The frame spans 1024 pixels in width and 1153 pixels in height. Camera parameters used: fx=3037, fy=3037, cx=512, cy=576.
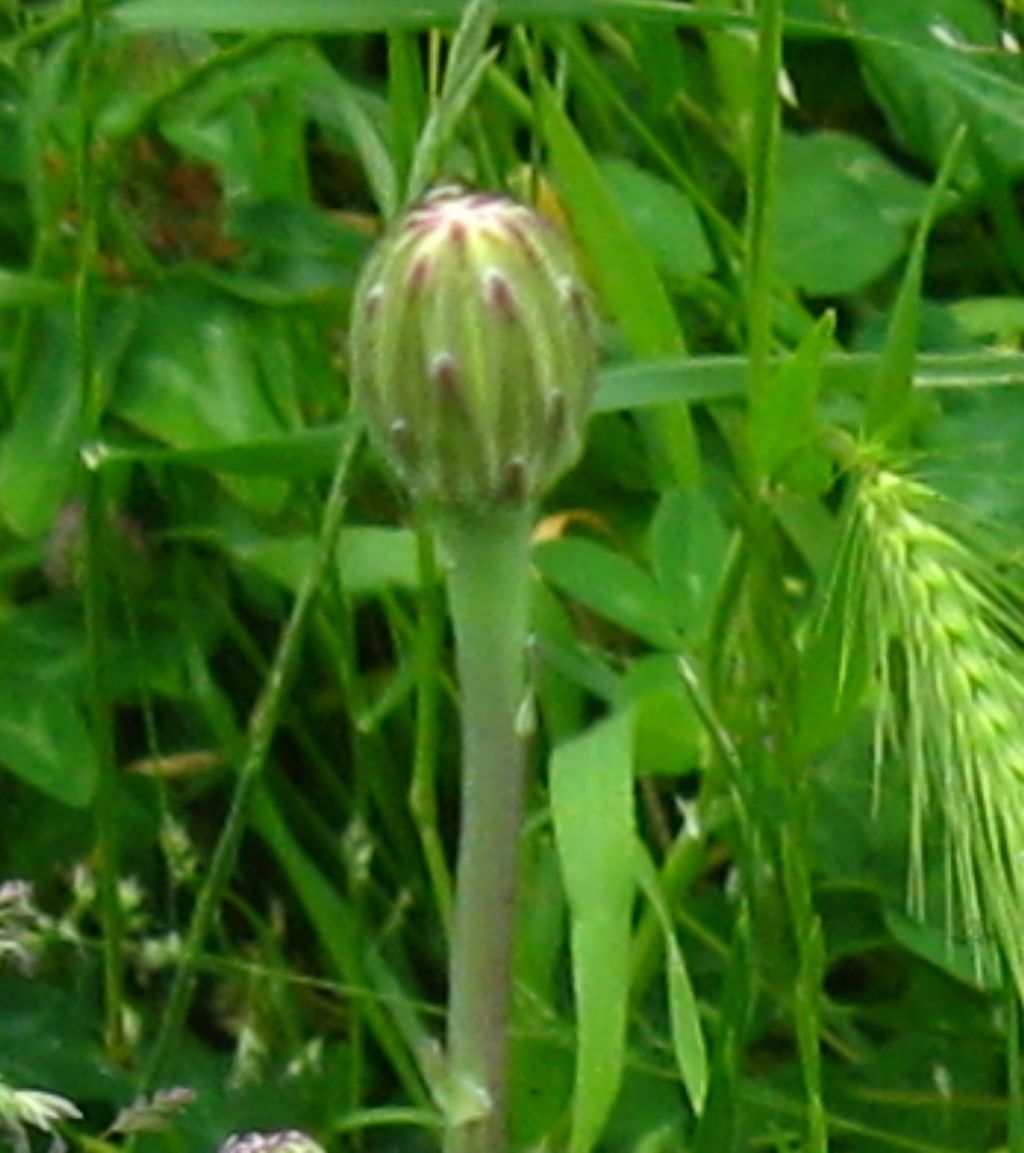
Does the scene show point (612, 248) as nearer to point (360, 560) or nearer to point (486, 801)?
point (360, 560)

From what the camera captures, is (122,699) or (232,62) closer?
(232,62)

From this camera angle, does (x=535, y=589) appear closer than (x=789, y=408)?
No

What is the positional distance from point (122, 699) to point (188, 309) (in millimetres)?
223

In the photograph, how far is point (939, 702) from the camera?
1018mm

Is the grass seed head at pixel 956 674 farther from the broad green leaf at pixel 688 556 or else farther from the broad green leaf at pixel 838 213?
the broad green leaf at pixel 838 213

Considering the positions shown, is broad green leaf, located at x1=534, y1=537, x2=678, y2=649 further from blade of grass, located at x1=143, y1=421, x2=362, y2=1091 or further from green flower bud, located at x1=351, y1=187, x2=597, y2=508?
green flower bud, located at x1=351, y1=187, x2=597, y2=508

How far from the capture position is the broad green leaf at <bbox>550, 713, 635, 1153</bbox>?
43.4 inches

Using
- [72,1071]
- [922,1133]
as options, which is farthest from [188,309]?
[922,1133]

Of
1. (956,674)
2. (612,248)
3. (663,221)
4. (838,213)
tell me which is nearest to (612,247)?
(612,248)

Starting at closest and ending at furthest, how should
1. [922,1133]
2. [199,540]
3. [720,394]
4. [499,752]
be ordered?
[499,752] < [720,394] < [922,1133] < [199,540]

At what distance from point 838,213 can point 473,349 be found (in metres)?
0.66

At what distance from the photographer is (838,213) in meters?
1.51

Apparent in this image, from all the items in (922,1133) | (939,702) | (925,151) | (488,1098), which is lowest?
(922,1133)

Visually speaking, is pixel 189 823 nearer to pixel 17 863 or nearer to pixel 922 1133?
pixel 17 863
